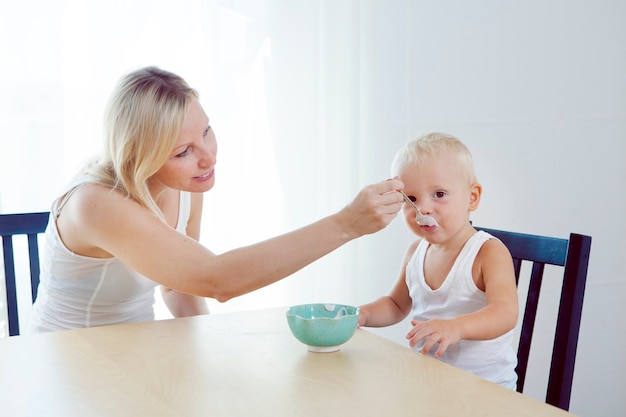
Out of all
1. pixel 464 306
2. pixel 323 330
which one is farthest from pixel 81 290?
pixel 464 306

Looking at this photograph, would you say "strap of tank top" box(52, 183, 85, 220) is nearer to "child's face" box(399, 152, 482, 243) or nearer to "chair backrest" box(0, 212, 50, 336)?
"chair backrest" box(0, 212, 50, 336)

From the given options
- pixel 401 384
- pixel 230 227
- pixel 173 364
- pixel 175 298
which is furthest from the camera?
pixel 230 227

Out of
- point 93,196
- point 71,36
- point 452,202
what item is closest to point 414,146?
point 452,202

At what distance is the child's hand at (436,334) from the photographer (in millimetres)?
1429

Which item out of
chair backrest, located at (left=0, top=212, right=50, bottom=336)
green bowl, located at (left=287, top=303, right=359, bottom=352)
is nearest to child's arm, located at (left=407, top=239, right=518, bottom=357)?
green bowl, located at (left=287, top=303, right=359, bottom=352)

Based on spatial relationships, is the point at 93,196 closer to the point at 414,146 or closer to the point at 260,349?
the point at 260,349

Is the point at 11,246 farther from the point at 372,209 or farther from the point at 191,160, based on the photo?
the point at 372,209

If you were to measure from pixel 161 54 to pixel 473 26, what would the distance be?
1.14m

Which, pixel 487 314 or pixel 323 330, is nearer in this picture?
pixel 323 330

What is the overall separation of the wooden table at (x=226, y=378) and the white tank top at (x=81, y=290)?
1.07ft

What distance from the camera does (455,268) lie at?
178 centimetres

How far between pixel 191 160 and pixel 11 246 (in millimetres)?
489

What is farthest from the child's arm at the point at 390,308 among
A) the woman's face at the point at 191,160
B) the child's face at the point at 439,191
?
the woman's face at the point at 191,160

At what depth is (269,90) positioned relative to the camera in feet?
9.16
